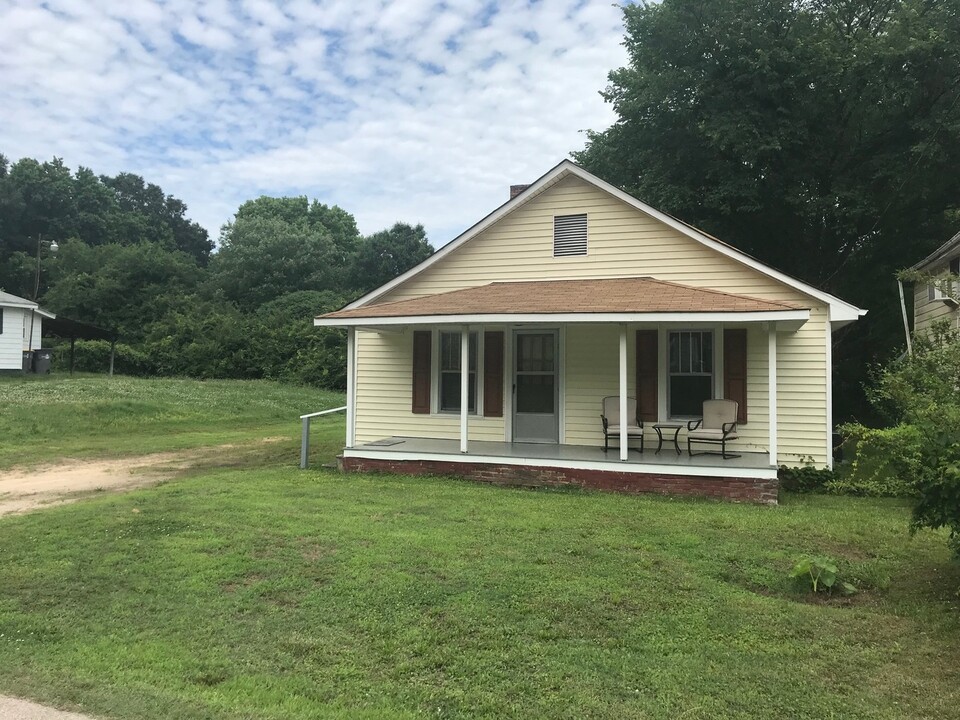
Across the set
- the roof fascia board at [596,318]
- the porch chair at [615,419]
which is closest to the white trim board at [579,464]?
the porch chair at [615,419]

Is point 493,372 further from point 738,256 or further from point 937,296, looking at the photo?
point 937,296

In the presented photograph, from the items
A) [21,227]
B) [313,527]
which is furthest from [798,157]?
[21,227]

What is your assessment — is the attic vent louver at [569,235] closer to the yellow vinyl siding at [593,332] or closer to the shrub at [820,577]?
the yellow vinyl siding at [593,332]

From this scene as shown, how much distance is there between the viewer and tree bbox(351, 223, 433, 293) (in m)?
49.0

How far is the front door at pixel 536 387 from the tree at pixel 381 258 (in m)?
38.7

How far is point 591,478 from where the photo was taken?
899 cm

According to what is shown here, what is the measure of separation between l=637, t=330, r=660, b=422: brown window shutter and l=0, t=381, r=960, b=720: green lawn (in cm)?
283

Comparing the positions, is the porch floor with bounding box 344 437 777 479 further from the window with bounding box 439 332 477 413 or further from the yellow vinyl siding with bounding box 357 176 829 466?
the window with bounding box 439 332 477 413

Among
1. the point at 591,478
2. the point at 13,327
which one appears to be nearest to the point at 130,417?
the point at 591,478

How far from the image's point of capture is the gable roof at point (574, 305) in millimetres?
8508

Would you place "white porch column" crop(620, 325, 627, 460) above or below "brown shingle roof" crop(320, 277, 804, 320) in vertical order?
below

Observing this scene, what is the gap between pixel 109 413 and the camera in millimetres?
17047

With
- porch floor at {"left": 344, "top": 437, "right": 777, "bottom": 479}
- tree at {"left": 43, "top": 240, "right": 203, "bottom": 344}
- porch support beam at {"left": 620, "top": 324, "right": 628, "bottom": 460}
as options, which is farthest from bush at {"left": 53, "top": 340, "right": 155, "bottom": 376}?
porch support beam at {"left": 620, "top": 324, "right": 628, "bottom": 460}

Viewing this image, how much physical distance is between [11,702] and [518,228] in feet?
30.9
